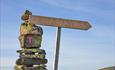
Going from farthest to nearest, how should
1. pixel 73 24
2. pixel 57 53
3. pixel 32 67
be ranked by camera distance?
pixel 32 67, pixel 73 24, pixel 57 53

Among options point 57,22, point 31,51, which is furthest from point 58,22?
point 31,51

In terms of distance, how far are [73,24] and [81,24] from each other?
1.05 ft

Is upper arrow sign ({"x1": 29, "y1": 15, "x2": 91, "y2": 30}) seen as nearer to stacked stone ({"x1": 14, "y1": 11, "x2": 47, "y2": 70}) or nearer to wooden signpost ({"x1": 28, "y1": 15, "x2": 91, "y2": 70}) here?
wooden signpost ({"x1": 28, "y1": 15, "x2": 91, "y2": 70})

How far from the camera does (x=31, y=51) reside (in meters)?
18.2

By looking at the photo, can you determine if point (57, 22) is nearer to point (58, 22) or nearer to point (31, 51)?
point (58, 22)

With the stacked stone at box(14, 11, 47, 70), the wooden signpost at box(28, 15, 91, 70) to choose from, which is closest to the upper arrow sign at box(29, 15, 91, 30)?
the wooden signpost at box(28, 15, 91, 70)

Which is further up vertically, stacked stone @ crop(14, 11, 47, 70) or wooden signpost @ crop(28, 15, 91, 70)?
wooden signpost @ crop(28, 15, 91, 70)

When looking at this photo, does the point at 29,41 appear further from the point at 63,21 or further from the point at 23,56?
the point at 63,21

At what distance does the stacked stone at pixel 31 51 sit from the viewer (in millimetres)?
18062

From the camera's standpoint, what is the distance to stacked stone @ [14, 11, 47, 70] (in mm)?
18062

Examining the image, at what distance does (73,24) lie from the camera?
1086 centimetres

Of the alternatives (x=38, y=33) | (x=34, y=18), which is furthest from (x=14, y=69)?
(x=34, y=18)

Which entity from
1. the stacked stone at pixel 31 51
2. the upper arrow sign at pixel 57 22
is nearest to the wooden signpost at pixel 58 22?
the upper arrow sign at pixel 57 22

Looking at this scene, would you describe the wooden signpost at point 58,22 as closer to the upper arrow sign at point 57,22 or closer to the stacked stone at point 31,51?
the upper arrow sign at point 57,22
